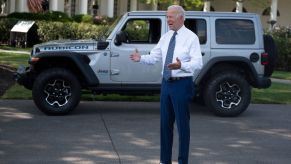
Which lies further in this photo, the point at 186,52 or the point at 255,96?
the point at 255,96

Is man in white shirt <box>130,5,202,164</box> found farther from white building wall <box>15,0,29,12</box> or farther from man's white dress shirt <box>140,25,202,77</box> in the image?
white building wall <box>15,0,29,12</box>

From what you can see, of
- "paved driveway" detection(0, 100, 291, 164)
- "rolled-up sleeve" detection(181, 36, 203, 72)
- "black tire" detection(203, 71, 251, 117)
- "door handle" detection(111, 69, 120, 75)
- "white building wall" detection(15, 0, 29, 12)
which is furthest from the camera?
"white building wall" detection(15, 0, 29, 12)

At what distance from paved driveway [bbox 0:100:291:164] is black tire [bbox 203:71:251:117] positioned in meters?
0.18

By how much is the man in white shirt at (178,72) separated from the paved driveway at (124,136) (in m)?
0.91

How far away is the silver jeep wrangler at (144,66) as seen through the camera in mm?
9906

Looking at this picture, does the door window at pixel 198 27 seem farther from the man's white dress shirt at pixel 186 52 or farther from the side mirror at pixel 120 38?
the man's white dress shirt at pixel 186 52

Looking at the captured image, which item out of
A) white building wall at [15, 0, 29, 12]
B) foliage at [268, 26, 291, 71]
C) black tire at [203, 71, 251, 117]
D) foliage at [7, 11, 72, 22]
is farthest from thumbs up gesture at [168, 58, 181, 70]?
white building wall at [15, 0, 29, 12]

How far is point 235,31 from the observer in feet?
34.5

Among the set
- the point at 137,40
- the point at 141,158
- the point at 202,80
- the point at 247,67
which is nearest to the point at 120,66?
the point at 137,40

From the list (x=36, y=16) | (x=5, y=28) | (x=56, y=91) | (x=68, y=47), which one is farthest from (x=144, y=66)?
(x=36, y=16)

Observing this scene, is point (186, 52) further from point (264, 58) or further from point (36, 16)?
point (36, 16)

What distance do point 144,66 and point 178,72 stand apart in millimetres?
4024

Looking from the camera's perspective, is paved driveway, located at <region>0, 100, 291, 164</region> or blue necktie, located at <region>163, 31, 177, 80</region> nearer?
blue necktie, located at <region>163, 31, 177, 80</region>

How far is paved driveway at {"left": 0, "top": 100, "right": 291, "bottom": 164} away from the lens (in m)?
7.21
